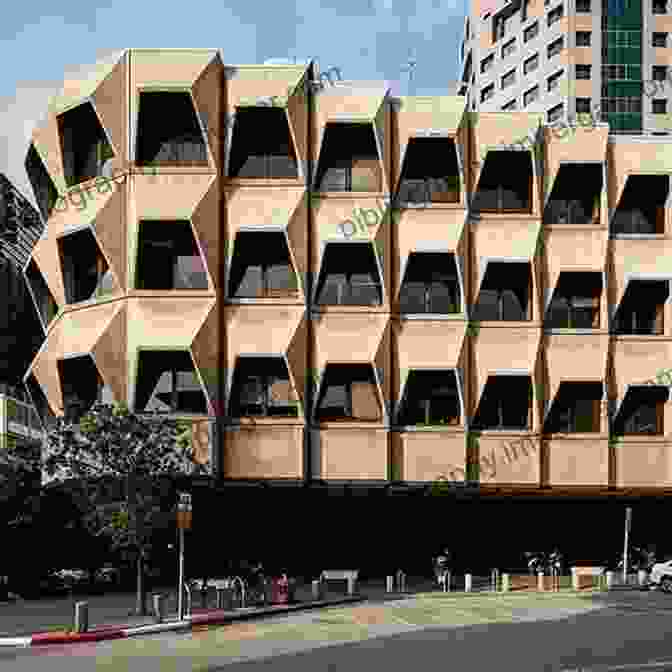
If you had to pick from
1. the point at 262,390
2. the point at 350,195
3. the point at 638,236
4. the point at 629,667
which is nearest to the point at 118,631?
the point at 629,667

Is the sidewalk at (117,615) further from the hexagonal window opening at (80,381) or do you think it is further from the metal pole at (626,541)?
the hexagonal window opening at (80,381)

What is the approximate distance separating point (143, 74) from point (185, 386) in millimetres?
11815

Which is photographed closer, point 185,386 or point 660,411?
point 185,386

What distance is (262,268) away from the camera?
4953cm

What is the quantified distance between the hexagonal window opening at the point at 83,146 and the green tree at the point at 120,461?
13.9 meters

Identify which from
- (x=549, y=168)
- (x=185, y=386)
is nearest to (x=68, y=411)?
(x=185, y=386)

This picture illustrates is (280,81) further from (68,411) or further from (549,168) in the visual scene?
(68,411)

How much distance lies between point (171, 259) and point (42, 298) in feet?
22.2

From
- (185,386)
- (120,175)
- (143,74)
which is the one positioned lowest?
(185,386)

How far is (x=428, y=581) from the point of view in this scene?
50688 millimetres

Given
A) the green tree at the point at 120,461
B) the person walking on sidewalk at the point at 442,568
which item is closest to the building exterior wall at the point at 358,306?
the person walking on sidewalk at the point at 442,568

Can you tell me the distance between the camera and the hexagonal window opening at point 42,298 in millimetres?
51938

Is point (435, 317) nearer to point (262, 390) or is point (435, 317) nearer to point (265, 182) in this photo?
point (262, 390)

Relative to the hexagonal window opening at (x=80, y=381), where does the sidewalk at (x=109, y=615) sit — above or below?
below
